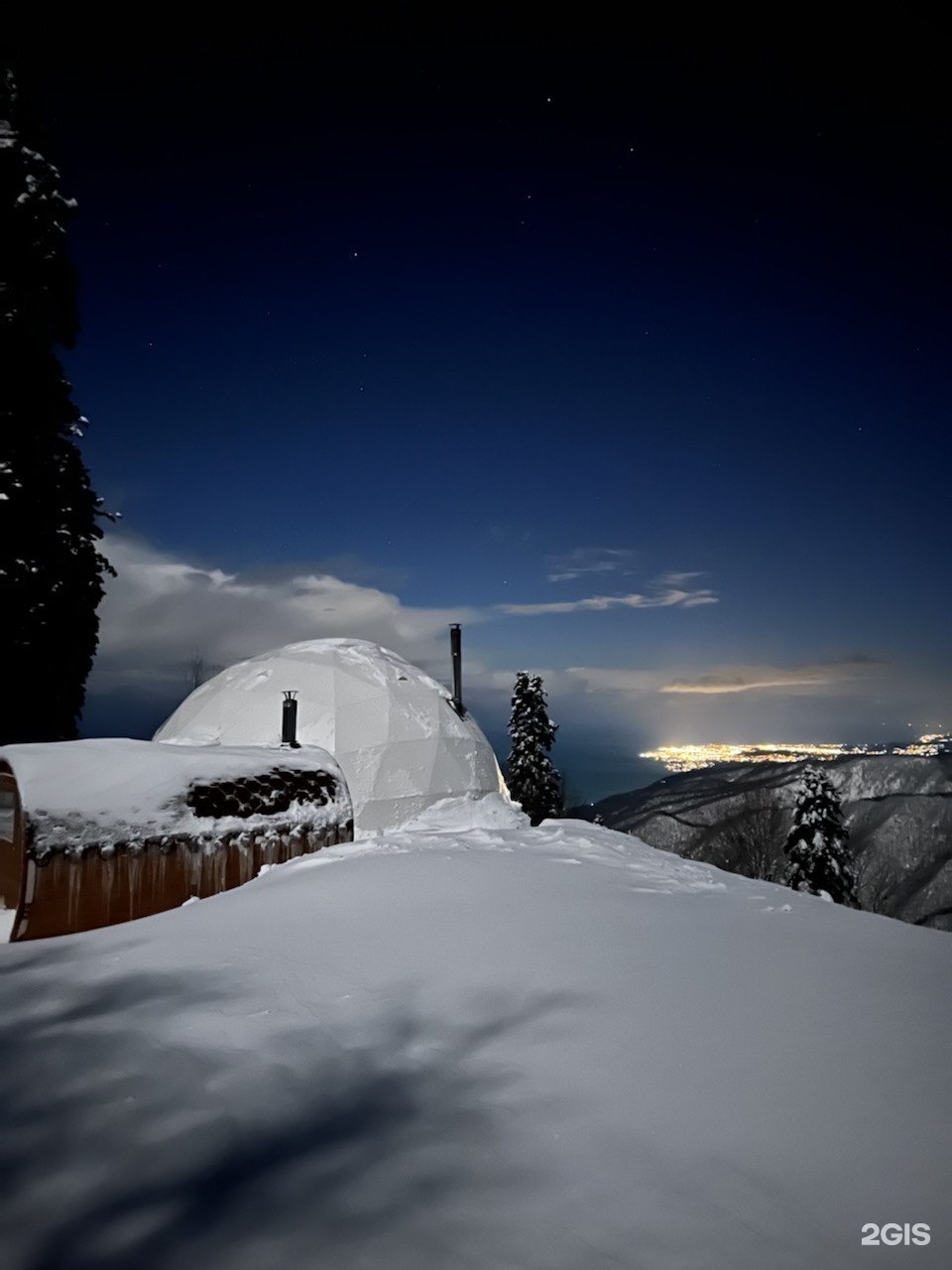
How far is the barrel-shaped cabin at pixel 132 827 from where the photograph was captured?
5.77m

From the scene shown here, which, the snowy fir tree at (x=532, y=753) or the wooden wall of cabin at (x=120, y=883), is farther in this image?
the snowy fir tree at (x=532, y=753)

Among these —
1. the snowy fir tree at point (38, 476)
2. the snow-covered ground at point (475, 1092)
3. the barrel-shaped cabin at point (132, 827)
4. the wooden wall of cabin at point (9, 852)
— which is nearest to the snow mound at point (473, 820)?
the barrel-shaped cabin at point (132, 827)

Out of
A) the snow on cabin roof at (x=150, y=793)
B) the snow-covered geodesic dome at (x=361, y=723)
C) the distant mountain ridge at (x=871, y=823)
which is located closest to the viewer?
the snow on cabin roof at (x=150, y=793)

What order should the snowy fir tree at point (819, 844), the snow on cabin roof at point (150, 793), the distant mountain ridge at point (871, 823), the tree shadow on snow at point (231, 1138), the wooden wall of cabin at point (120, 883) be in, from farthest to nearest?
the distant mountain ridge at point (871, 823) → the snowy fir tree at point (819, 844) → the snow on cabin roof at point (150, 793) → the wooden wall of cabin at point (120, 883) → the tree shadow on snow at point (231, 1138)

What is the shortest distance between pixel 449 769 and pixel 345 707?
9.77ft

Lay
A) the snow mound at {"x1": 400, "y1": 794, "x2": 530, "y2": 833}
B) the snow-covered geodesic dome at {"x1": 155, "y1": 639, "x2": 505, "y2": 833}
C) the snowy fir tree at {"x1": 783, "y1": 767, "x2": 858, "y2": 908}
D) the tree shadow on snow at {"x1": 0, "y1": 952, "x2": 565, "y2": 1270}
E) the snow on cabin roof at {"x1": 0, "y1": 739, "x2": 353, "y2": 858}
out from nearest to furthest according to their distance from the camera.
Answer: the tree shadow on snow at {"x1": 0, "y1": 952, "x2": 565, "y2": 1270} → the snow on cabin roof at {"x1": 0, "y1": 739, "x2": 353, "y2": 858} → the snow mound at {"x1": 400, "y1": 794, "x2": 530, "y2": 833} → the snow-covered geodesic dome at {"x1": 155, "y1": 639, "x2": 505, "y2": 833} → the snowy fir tree at {"x1": 783, "y1": 767, "x2": 858, "y2": 908}

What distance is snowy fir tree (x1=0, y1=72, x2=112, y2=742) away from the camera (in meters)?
11.8

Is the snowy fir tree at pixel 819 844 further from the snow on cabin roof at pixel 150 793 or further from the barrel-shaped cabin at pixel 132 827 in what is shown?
the barrel-shaped cabin at pixel 132 827

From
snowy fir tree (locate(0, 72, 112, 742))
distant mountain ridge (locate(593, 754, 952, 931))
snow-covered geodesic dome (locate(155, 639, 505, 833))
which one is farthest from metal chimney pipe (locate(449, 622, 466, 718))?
distant mountain ridge (locate(593, 754, 952, 931))

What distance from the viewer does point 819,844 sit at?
23078mm

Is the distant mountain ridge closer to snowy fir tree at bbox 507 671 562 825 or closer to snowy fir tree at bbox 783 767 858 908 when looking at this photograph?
snowy fir tree at bbox 783 767 858 908

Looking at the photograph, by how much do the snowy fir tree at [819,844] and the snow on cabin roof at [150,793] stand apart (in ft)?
72.9

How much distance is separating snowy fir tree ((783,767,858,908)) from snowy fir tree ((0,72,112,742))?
82.8 ft

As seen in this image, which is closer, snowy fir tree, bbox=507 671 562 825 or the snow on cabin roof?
the snow on cabin roof
